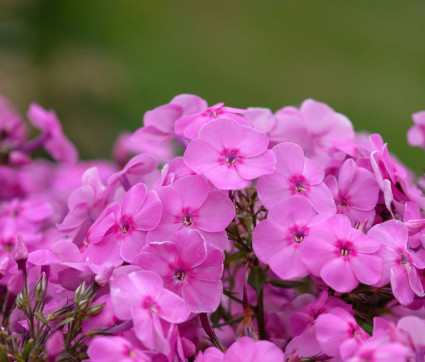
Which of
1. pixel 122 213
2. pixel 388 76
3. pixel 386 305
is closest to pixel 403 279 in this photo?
pixel 386 305

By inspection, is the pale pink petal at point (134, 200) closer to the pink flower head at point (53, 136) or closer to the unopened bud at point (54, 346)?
the unopened bud at point (54, 346)

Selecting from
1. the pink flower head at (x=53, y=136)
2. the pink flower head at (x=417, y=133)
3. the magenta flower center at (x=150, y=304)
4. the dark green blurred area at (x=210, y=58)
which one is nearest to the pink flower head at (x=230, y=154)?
the magenta flower center at (x=150, y=304)

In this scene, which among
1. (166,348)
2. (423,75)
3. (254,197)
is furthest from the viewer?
(423,75)

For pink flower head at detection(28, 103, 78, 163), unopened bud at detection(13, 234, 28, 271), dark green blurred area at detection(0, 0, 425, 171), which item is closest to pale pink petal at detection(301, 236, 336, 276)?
unopened bud at detection(13, 234, 28, 271)

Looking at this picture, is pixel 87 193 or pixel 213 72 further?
pixel 213 72

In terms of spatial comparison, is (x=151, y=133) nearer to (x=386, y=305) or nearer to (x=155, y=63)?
(x=386, y=305)

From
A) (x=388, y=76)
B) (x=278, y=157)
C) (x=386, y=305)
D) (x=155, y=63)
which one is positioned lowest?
(x=155, y=63)

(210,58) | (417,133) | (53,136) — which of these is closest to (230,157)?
(417,133)

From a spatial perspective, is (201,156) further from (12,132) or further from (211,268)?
(12,132)
